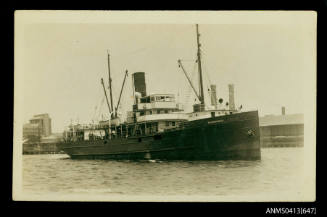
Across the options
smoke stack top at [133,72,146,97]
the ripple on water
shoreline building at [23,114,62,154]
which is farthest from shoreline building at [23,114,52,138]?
smoke stack top at [133,72,146,97]

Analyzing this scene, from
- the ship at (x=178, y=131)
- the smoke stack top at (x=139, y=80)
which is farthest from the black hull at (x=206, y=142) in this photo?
the smoke stack top at (x=139, y=80)

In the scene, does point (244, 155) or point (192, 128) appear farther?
point (192, 128)

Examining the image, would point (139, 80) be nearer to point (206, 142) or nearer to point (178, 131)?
point (206, 142)
